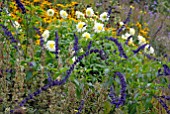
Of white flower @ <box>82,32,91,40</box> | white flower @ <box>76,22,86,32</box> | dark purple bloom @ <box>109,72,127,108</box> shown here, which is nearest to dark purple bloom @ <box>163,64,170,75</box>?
dark purple bloom @ <box>109,72,127,108</box>

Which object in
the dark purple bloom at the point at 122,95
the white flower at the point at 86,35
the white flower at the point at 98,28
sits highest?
the white flower at the point at 98,28

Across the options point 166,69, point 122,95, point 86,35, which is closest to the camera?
point 122,95

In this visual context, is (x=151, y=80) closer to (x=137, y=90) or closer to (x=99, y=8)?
(x=137, y=90)

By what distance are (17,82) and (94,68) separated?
46.9 inches

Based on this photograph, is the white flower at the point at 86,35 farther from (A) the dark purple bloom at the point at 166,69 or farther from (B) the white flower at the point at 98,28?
(A) the dark purple bloom at the point at 166,69

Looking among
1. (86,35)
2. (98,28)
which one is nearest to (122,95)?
(86,35)

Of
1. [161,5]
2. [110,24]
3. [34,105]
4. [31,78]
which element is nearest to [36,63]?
[31,78]

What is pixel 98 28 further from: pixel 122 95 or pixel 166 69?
pixel 122 95

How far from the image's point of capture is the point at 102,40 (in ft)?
12.9

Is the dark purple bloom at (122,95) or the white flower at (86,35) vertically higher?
the white flower at (86,35)

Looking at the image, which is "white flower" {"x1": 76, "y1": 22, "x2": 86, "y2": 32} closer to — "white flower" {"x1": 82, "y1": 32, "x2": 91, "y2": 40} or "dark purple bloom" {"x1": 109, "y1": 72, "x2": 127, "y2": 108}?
"white flower" {"x1": 82, "y1": 32, "x2": 91, "y2": 40}

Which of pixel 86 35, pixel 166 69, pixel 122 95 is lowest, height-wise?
pixel 122 95

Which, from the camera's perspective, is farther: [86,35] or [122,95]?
[86,35]

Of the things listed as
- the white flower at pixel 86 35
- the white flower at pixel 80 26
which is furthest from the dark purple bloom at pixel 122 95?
the white flower at pixel 80 26
